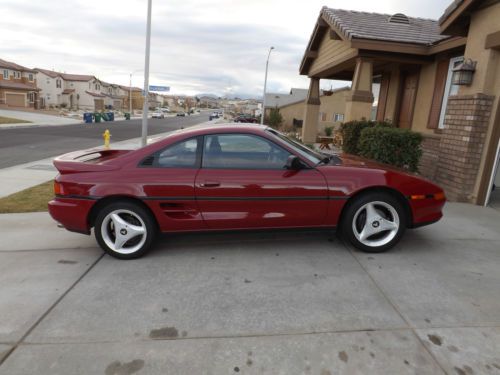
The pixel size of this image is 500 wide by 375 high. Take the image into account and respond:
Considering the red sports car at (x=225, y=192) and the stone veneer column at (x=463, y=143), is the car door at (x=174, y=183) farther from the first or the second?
the stone veneer column at (x=463, y=143)

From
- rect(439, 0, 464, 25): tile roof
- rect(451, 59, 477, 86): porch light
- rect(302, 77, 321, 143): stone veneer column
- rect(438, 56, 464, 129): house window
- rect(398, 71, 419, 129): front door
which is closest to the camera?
rect(451, 59, 477, 86): porch light

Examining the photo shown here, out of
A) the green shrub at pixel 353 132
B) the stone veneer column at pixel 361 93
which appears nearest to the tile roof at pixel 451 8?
the stone veneer column at pixel 361 93

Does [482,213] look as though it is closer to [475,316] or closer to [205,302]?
[475,316]

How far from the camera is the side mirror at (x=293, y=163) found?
3.87 meters

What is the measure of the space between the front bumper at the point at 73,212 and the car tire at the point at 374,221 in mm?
2809

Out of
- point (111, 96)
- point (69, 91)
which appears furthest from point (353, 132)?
point (111, 96)

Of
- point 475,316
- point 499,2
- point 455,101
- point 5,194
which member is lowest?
point 5,194

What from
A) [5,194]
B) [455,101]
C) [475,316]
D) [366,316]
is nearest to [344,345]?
[366,316]

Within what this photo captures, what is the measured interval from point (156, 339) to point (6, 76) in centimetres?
7340

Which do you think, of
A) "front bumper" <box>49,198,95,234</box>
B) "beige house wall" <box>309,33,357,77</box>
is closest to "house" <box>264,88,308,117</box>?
"beige house wall" <box>309,33,357,77</box>

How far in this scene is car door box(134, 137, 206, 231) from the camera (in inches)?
153

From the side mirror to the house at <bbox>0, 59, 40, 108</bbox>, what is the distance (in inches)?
2422

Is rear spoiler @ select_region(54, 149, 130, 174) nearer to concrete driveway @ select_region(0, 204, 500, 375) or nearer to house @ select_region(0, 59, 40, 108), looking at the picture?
concrete driveway @ select_region(0, 204, 500, 375)

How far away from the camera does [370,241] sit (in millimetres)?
4184
